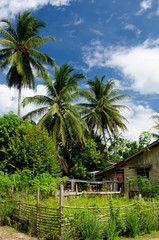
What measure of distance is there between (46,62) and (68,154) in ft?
32.6

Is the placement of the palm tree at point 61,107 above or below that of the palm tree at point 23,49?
below

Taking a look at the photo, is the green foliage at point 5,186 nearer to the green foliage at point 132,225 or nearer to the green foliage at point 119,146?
the green foliage at point 132,225

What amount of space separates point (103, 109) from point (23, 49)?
11.5m

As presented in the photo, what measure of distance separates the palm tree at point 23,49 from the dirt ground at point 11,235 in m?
16.1

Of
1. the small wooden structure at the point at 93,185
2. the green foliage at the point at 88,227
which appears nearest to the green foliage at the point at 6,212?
the green foliage at the point at 88,227

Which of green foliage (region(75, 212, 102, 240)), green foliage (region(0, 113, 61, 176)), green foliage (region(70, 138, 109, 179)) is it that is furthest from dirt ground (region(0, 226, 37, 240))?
green foliage (region(70, 138, 109, 179))

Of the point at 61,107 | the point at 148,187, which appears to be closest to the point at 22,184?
the point at 148,187

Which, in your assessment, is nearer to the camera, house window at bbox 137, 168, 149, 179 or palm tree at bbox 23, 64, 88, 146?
house window at bbox 137, 168, 149, 179

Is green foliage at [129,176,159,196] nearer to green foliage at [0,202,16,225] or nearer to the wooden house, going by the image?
the wooden house

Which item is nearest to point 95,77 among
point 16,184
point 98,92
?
point 98,92

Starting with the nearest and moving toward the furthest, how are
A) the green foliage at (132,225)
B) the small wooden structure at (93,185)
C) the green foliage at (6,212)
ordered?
1. the green foliage at (132,225)
2. the green foliage at (6,212)
3. the small wooden structure at (93,185)

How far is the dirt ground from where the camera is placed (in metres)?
8.24

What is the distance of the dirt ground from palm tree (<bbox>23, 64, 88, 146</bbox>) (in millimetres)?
13242

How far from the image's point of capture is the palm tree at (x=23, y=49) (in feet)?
80.5
